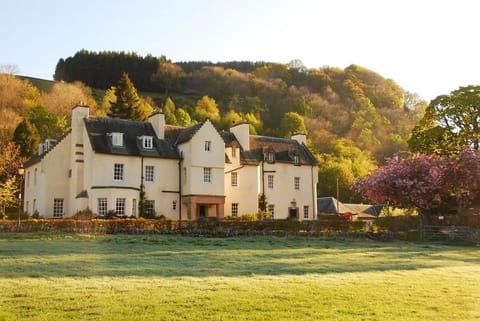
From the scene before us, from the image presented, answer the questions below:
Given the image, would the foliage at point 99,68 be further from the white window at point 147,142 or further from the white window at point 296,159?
the white window at point 147,142

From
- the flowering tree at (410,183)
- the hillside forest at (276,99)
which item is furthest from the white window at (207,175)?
the hillside forest at (276,99)

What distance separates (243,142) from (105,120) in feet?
40.3

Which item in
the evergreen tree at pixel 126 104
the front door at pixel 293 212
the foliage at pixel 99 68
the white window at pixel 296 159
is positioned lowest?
the front door at pixel 293 212

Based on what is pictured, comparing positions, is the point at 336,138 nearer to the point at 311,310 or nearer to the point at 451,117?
the point at 451,117

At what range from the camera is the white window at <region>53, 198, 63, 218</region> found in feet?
141

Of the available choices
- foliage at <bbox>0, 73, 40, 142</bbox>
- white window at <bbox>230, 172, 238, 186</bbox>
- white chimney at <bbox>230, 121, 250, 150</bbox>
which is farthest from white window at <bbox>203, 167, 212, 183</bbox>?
foliage at <bbox>0, 73, 40, 142</bbox>

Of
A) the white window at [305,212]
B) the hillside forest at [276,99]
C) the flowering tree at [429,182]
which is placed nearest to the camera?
the flowering tree at [429,182]

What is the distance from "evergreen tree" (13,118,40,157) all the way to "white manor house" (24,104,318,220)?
12.9 metres

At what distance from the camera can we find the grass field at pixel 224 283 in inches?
483

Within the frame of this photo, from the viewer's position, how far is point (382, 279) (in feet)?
59.1

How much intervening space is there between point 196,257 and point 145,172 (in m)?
21.3

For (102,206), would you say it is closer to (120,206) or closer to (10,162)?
(120,206)

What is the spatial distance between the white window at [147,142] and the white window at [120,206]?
5060 millimetres

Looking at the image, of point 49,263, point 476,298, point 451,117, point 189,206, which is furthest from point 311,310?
point 451,117
